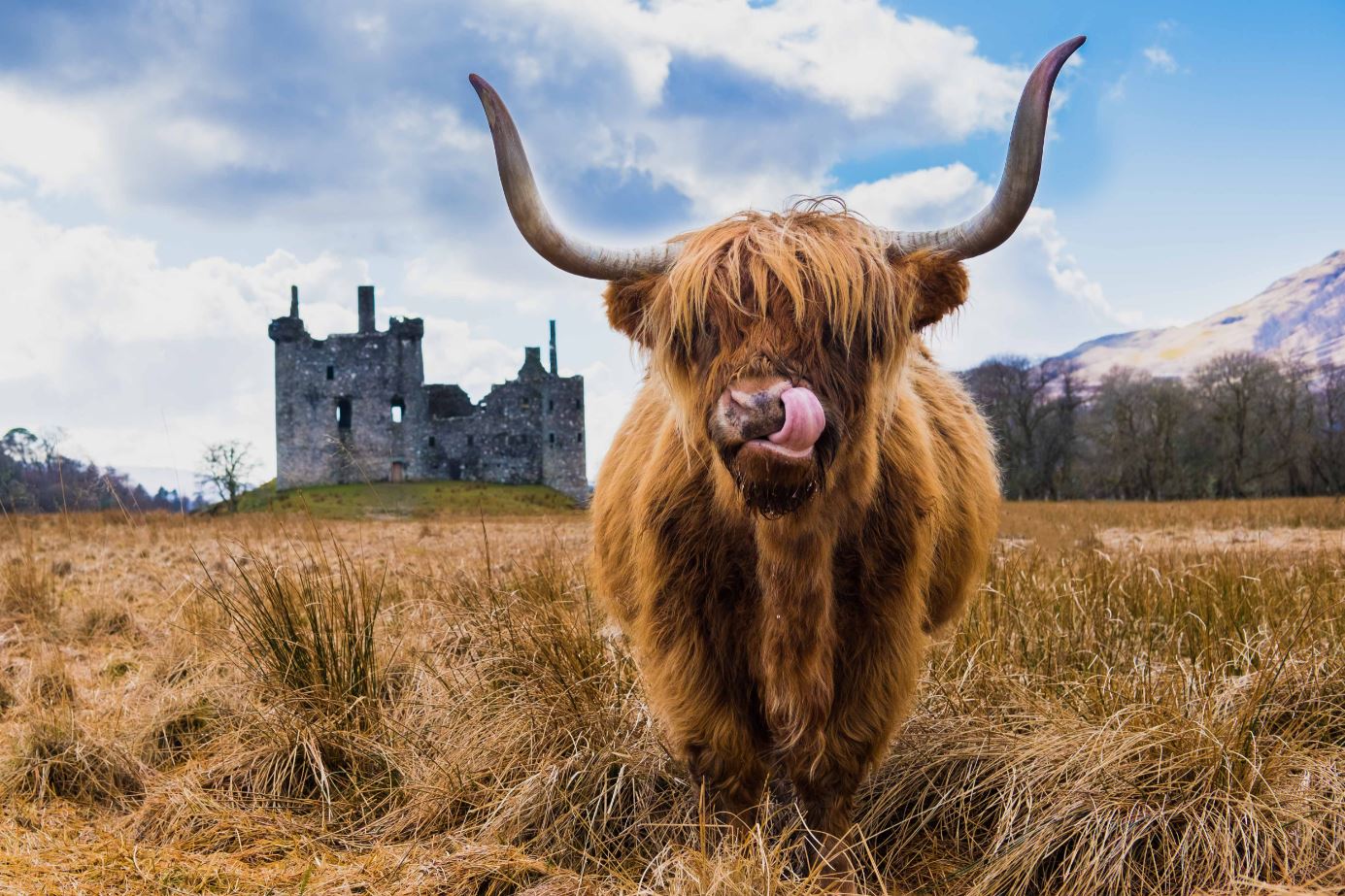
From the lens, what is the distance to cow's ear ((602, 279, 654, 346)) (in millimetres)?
2322

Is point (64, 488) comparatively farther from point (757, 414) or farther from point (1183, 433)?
point (1183, 433)

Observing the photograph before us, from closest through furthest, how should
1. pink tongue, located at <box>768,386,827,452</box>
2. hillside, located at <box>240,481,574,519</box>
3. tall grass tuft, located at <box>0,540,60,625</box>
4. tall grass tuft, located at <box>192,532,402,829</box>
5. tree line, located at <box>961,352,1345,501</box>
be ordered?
pink tongue, located at <box>768,386,827,452</box>
tall grass tuft, located at <box>192,532,402,829</box>
tall grass tuft, located at <box>0,540,60,625</box>
hillside, located at <box>240,481,574,519</box>
tree line, located at <box>961,352,1345,501</box>

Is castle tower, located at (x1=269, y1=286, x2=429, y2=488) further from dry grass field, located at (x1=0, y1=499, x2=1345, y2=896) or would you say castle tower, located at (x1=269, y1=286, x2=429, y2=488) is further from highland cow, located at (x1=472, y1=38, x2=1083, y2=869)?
highland cow, located at (x1=472, y1=38, x2=1083, y2=869)

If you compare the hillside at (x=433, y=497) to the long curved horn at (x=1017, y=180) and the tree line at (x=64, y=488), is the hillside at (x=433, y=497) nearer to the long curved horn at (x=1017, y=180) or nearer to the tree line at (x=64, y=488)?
the tree line at (x=64, y=488)

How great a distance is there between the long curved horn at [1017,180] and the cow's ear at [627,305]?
2.17 ft

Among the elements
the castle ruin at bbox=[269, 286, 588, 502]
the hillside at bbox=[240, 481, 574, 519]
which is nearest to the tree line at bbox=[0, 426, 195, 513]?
the hillside at bbox=[240, 481, 574, 519]

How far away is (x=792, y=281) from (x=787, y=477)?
1.47 feet

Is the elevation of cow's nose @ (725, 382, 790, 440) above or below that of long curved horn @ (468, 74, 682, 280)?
below

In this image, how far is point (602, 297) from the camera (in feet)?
7.89

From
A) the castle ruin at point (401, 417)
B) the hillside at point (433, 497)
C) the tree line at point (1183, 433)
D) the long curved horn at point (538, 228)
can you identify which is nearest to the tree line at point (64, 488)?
the long curved horn at point (538, 228)

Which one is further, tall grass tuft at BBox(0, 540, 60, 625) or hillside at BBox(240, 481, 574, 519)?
hillside at BBox(240, 481, 574, 519)

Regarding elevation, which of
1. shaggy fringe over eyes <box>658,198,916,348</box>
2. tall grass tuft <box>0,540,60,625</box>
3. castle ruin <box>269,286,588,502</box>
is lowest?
tall grass tuft <box>0,540,60,625</box>

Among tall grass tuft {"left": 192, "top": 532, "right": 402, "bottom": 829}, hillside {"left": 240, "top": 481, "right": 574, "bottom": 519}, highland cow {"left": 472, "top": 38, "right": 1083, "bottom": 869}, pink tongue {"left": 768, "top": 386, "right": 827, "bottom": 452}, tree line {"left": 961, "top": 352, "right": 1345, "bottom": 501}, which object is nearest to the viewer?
pink tongue {"left": 768, "top": 386, "right": 827, "bottom": 452}

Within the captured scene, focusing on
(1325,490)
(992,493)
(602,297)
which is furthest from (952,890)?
(1325,490)
